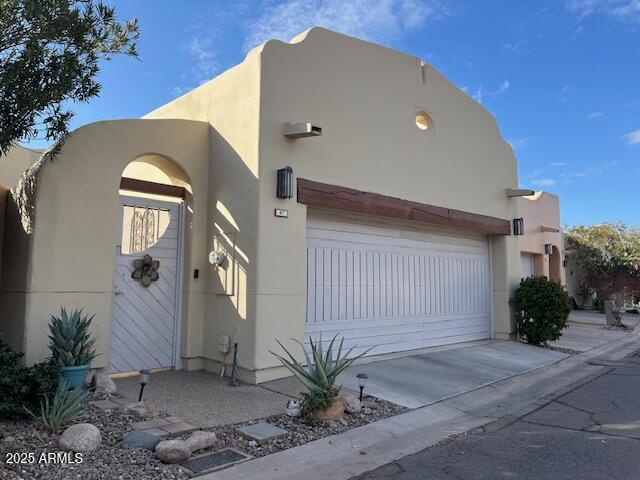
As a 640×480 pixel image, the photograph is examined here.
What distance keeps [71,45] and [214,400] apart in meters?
4.30

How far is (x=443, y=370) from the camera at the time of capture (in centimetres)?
840

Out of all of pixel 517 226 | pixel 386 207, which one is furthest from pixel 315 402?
pixel 517 226

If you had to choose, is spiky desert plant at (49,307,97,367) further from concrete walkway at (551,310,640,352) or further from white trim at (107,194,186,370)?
concrete walkway at (551,310,640,352)

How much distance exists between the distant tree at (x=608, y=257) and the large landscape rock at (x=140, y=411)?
16.7 meters

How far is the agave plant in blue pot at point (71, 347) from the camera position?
5.75 metres

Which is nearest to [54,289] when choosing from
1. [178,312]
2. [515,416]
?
[178,312]

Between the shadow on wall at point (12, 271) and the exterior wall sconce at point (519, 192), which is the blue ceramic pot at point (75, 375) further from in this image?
the exterior wall sconce at point (519, 192)

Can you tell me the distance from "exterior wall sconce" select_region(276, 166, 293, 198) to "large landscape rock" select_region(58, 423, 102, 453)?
4061 millimetres

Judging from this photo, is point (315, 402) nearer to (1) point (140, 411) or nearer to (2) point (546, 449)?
(1) point (140, 411)

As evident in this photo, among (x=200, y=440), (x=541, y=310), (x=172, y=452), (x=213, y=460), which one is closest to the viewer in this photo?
(x=172, y=452)

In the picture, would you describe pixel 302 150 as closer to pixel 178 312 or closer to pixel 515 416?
pixel 178 312

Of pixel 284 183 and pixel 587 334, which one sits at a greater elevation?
pixel 284 183

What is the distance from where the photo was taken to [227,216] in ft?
25.3

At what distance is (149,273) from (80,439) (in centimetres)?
351
